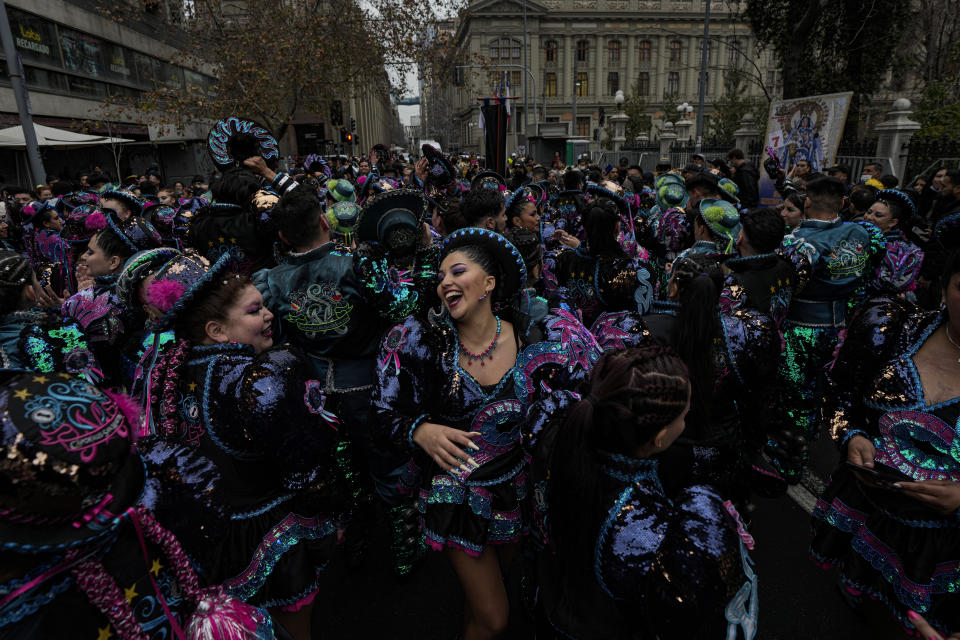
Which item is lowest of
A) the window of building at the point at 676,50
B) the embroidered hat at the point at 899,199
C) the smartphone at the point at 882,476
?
the smartphone at the point at 882,476

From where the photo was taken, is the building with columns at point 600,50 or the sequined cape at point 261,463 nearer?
the sequined cape at point 261,463

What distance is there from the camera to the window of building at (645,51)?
69.4m

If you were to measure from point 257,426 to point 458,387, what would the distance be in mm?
855

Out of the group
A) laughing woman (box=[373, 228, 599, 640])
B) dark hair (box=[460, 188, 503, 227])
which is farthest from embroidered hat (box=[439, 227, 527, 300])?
dark hair (box=[460, 188, 503, 227])

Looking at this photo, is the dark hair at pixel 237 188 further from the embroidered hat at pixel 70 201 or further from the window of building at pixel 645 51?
the window of building at pixel 645 51

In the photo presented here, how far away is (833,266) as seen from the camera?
14.3 feet

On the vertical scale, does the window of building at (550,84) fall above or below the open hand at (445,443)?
above

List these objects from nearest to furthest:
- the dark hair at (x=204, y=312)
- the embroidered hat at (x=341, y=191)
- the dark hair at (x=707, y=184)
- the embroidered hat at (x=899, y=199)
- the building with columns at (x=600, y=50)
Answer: the dark hair at (x=204, y=312)
the embroidered hat at (x=899, y=199)
the dark hair at (x=707, y=184)
the embroidered hat at (x=341, y=191)
the building with columns at (x=600, y=50)

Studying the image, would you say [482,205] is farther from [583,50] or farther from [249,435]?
[583,50]

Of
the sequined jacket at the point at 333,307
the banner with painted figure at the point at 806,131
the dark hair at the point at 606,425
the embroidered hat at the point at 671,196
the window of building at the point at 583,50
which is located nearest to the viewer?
the dark hair at the point at 606,425

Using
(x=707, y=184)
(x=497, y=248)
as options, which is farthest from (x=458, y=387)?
(x=707, y=184)

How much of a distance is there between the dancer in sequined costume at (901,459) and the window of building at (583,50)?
2980 inches

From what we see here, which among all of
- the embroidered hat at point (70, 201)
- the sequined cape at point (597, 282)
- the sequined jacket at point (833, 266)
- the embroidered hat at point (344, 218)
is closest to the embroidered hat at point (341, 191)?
the embroidered hat at point (344, 218)

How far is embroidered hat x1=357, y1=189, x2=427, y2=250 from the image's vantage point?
3473mm
